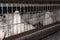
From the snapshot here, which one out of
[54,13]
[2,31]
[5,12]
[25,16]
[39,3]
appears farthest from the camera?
[54,13]

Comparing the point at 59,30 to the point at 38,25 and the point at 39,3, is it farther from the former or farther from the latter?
the point at 39,3

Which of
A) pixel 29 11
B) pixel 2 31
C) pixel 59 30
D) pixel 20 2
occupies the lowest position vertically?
pixel 59 30

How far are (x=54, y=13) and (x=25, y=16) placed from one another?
72 cm

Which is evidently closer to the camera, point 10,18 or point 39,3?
point 10,18

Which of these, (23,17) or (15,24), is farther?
(23,17)

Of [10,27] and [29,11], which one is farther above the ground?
[29,11]

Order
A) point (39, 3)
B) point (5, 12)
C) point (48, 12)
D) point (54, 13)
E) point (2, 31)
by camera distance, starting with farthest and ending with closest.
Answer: point (54, 13) → point (48, 12) → point (39, 3) → point (5, 12) → point (2, 31)

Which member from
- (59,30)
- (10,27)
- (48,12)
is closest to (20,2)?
(10,27)

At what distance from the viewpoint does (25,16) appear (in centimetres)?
153

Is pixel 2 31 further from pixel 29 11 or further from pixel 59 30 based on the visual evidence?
pixel 59 30

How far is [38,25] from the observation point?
1708mm

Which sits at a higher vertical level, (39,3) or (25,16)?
(39,3)

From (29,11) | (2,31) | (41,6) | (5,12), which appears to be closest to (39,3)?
(41,6)

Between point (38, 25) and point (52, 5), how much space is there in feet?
1.56
